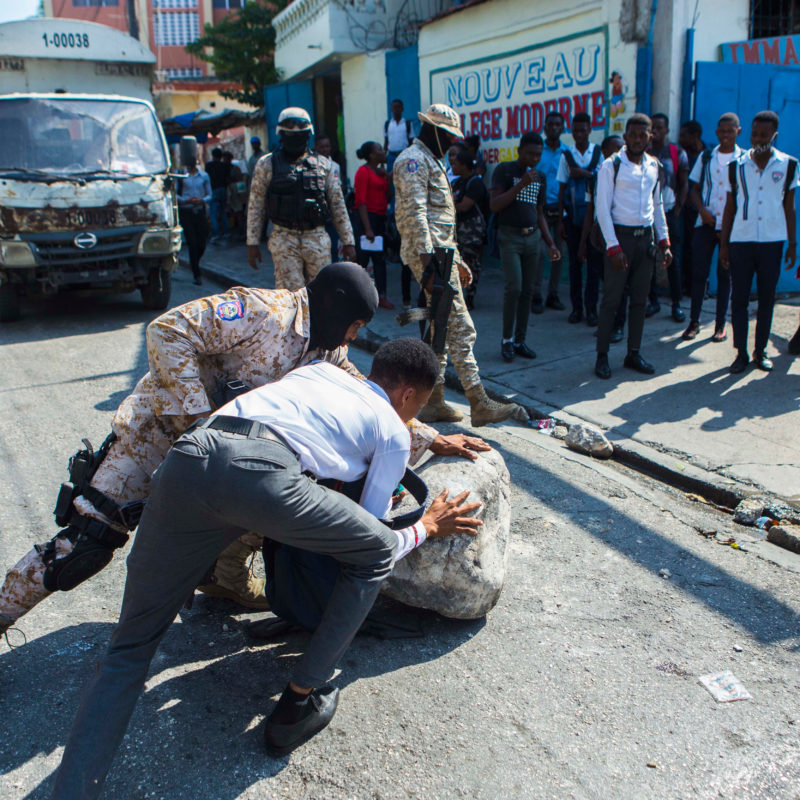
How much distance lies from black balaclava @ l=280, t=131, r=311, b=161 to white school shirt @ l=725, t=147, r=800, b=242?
10.8 feet

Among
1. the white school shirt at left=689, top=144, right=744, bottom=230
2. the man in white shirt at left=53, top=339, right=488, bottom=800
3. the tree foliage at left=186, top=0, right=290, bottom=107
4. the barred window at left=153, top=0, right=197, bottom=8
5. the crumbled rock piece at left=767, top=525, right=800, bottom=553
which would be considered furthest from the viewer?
the barred window at left=153, top=0, right=197, bottom=8

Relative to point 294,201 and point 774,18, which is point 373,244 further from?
point 774,18

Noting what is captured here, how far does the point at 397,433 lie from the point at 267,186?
13.7 ft

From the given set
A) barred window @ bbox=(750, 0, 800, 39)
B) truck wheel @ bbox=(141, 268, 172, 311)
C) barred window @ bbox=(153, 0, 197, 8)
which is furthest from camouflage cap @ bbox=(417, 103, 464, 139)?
barred window @ bbox=(153, 0, 197, 8)

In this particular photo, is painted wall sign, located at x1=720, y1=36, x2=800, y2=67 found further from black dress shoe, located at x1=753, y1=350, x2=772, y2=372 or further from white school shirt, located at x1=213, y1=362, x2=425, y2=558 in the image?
white school shirt, located at x1=213, y1=362, x2=425, y2=558

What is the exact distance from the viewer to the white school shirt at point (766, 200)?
566cm

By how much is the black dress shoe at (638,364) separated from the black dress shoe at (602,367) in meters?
0.18

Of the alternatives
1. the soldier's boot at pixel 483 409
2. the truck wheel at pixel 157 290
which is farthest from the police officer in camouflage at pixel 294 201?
the truck wheel at pixel 157 290

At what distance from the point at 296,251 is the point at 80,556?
3.92m

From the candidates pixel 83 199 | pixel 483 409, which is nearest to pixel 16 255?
Answer: pixel 83 199

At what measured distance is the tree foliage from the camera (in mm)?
16922

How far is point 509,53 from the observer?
30.3ft

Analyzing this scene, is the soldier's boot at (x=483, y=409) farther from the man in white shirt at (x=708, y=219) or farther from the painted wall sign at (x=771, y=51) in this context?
the painted wall sign at (x=771, y=51)

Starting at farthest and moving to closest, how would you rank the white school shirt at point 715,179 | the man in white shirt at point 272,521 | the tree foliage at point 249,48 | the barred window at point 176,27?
the barred window at point 176,27 → the tree foliage at point 249,48 → the white school shirt at point 715,179 → the man in white shirt at point 272,521
